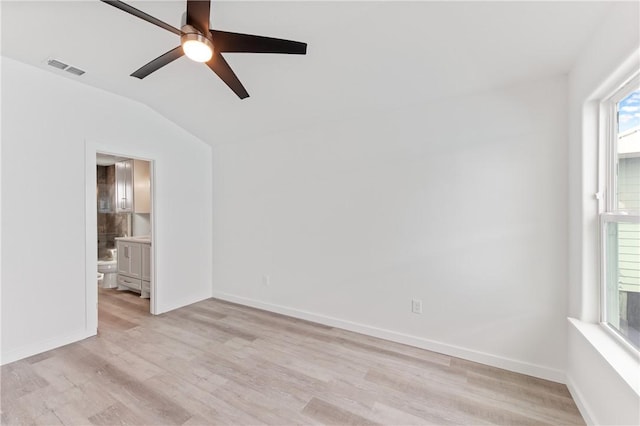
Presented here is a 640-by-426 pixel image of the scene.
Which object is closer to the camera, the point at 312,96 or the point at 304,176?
the point at 312,96

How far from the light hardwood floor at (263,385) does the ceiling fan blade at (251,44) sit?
230 cm

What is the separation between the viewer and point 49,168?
257 cm

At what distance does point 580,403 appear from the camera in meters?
1.79

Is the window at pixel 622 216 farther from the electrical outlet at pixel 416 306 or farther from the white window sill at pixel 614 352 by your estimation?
the electrical outlet at pixel 416 306

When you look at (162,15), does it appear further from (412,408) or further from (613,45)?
(412,408)

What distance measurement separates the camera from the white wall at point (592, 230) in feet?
4.39

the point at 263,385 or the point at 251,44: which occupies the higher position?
the point at 251,44

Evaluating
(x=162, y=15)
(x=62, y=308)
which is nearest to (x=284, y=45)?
(x=162, y=15)

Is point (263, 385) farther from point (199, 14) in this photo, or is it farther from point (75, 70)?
point (75, 70)

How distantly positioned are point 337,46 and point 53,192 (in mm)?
2971

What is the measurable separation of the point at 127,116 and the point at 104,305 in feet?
8.48

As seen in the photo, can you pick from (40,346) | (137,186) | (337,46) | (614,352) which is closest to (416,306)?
(614,352)

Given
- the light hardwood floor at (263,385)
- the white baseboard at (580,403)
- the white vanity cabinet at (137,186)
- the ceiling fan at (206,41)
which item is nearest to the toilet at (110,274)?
the white vanity cabinet at (137,186)

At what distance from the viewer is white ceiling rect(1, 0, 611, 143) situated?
5.57 ft
